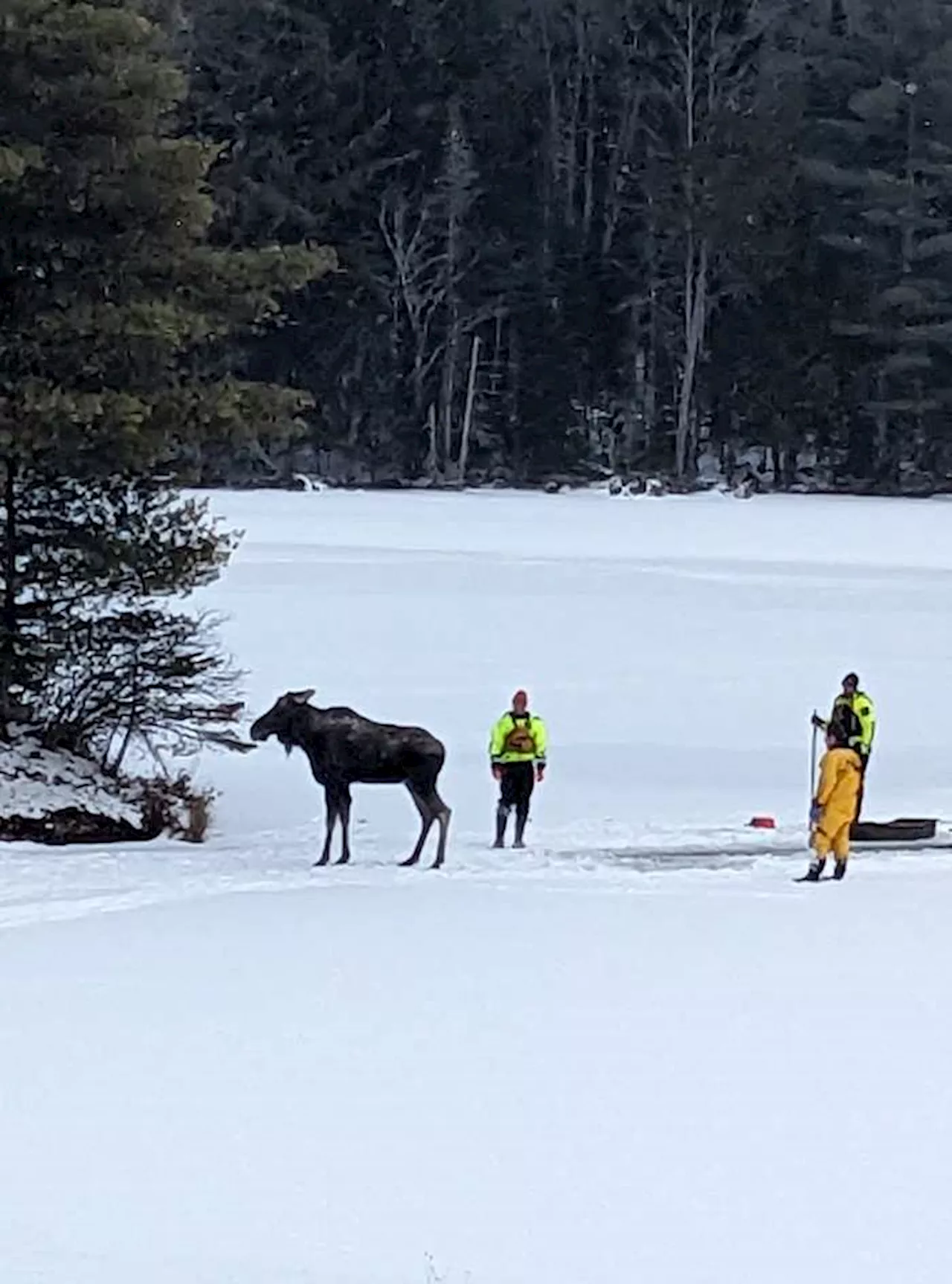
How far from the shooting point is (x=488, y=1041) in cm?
1003

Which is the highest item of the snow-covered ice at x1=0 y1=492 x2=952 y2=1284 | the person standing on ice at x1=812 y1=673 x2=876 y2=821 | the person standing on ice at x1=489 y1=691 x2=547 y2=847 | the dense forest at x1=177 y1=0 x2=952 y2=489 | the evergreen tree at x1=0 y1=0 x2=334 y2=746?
the dense forest at x1=177 y1=0 x2=952 y2=489

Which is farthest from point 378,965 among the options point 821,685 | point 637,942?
point 821,685

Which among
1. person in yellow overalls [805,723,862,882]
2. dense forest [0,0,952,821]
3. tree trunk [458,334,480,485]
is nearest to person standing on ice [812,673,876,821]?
person in yellow overalls [805,723,862,882]

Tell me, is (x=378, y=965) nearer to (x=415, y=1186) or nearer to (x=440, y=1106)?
(x=440, y=1106)

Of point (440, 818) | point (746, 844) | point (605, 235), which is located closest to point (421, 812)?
point (440, 818)

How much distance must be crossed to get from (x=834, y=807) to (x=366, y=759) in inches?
139

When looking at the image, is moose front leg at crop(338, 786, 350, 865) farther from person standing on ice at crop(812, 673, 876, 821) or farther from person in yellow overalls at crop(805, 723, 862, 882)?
person standing on ice at crop(812, 673, 876, 821)

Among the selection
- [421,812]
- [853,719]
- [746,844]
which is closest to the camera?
[421,812]

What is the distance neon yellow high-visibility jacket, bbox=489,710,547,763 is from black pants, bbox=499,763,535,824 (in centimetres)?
5

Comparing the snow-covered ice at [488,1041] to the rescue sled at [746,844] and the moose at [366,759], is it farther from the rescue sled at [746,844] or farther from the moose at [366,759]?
the moose at [366,759]

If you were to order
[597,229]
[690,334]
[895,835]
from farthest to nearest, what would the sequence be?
1. [597,229]
2. [690,334]
3. [895,835]

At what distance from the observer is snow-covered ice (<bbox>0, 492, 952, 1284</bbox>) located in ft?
24.4

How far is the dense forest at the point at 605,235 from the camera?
6347 centimetres

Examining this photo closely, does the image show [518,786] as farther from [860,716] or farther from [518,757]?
[860,716]
